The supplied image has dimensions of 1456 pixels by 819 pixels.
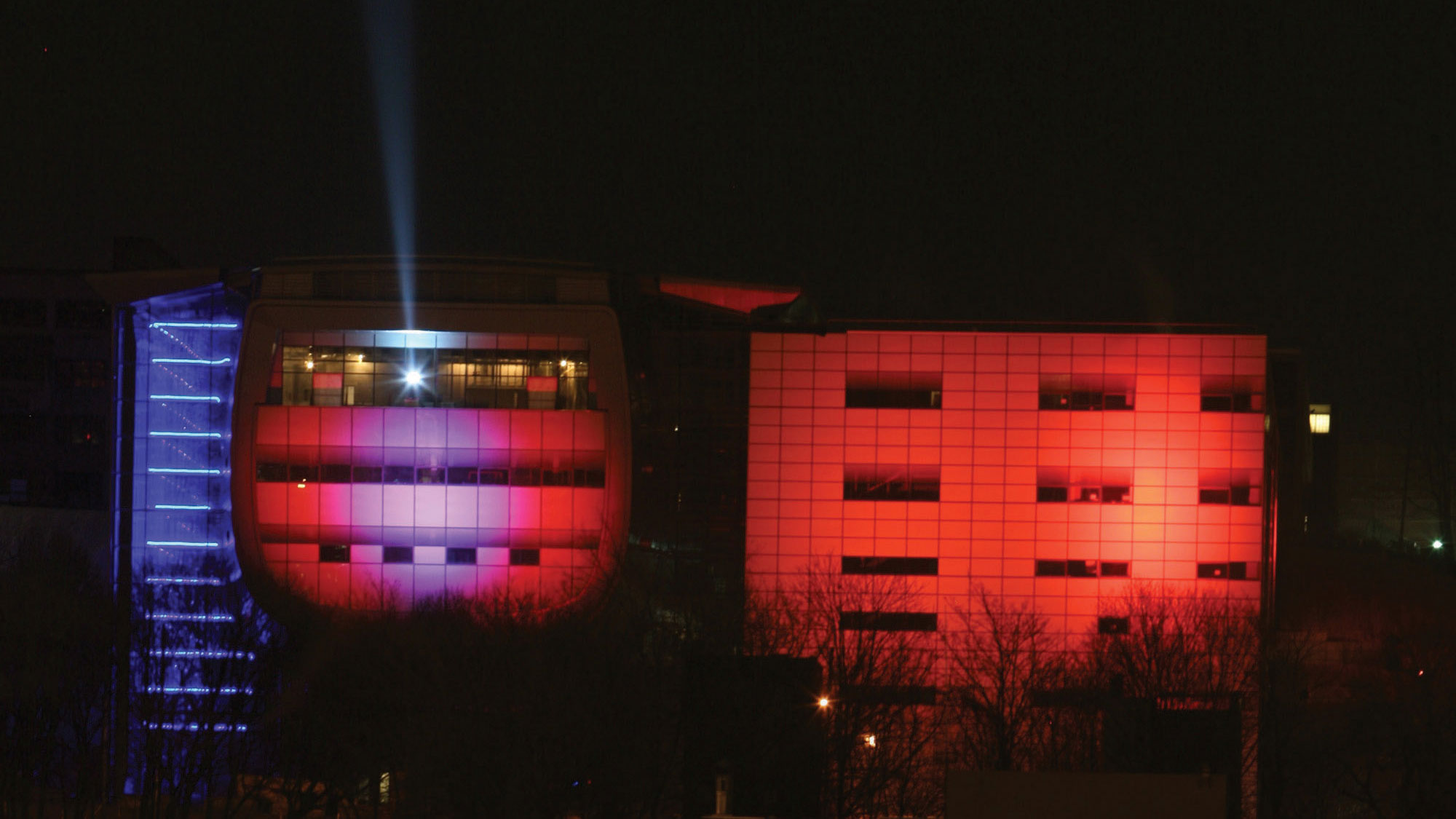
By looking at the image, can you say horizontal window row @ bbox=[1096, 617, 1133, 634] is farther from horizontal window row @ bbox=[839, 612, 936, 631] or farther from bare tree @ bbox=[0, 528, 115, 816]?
bare tree @ bbox=[0, 528, 115, 816]

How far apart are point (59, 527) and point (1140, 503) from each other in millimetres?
37985

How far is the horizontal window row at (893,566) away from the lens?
38.7 metres

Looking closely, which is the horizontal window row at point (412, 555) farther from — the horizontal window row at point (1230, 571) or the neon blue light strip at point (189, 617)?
the horizontal window row at point (1230, 571)

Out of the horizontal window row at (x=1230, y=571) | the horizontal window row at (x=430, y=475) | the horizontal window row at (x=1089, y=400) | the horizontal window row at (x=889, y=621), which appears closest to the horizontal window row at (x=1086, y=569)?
the horizontal window row at (x=1230, y=571)

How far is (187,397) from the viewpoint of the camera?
3931 centimetres

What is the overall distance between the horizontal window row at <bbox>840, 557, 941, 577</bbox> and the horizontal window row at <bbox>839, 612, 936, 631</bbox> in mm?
1343

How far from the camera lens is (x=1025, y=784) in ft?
47.4

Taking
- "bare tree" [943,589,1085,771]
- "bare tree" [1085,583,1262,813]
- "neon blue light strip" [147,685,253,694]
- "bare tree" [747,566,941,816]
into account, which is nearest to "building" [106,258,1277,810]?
"bare tree" [747,566,941,816]

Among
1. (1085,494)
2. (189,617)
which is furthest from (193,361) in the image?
(1085,494)

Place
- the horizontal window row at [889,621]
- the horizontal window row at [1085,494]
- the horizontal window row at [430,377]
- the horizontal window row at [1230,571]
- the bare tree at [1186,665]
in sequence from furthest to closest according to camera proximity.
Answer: the horizontal window row at [1085,494]
the horizontal window row at [1230,571]
the horizontal window row at [430,377]
the horizontal window row at [889,621]
the bare tree at [1186,665]

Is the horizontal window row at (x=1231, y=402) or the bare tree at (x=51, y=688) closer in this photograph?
the bare tree at (x=51, y=688)

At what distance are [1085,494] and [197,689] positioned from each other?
2827 cm

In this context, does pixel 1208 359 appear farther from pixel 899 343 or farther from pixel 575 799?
pixel 575 799

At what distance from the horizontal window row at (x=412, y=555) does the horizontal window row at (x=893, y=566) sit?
10041mm
